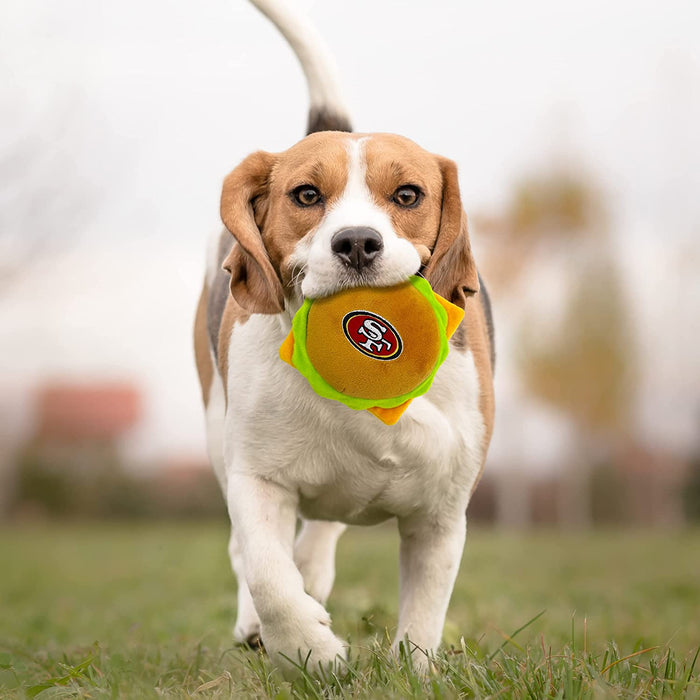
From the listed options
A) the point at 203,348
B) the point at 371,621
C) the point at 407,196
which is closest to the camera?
the point at 407,196

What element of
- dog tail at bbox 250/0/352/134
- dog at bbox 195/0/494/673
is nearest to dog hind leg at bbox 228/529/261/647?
dog at bbox 195/0/494/673

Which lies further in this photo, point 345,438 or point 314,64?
point 314,64

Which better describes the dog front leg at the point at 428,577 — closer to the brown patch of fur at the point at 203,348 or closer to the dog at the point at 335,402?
the dog at the point at 335,402

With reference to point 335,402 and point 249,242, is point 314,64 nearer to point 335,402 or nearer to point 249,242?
point 249,242

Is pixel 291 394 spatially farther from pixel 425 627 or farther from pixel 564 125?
pixel 564 125

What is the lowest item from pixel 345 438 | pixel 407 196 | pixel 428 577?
pixel 428 577

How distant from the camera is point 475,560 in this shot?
11.8m

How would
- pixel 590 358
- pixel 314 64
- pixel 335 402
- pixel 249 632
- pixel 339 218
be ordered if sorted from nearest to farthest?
pixel 339 218, pixel 335 402, pixel 249 632, pixel 314 64, pixel 590 358

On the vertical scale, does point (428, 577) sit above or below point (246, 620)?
above

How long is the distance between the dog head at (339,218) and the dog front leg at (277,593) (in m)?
0.70

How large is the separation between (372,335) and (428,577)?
1.03 m

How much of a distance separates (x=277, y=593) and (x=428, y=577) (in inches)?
28.8

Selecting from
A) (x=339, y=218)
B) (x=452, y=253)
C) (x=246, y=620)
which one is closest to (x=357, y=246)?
(x=339, y=218)

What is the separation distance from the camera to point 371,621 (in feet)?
12.8
